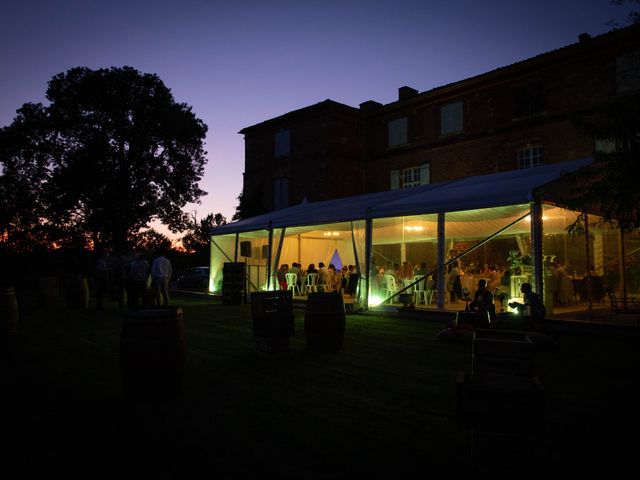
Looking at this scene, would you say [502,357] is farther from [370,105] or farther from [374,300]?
[370,105]

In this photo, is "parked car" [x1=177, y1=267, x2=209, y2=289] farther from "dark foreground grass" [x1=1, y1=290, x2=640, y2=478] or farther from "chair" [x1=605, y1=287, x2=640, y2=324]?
"chair" [x1=605, y1=287, x2=640, y2=324]

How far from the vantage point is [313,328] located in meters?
6.16

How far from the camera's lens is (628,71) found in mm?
16609

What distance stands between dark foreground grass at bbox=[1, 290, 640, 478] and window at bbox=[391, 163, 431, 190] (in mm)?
16212

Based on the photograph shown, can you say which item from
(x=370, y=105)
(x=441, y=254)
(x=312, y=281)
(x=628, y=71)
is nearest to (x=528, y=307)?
(x=441, y=254)

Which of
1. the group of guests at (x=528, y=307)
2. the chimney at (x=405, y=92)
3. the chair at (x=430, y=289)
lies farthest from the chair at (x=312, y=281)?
the chimney at (x=405, y=92)

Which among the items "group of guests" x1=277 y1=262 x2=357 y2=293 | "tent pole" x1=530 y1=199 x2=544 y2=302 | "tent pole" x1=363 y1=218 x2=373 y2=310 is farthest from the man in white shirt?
"tent pole" x1=530 y1=199 x2=544 y2=302

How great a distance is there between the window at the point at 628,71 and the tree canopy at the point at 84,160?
65.5 ft

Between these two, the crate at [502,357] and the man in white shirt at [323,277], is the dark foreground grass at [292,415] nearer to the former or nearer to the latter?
the crate at [502,357]

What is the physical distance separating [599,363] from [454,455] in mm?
3608

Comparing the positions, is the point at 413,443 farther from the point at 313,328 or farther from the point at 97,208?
the point at 97,208

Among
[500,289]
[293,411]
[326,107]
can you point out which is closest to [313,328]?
[293,411]

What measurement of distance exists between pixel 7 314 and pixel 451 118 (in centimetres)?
1864

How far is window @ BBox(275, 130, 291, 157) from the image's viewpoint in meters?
25.9
